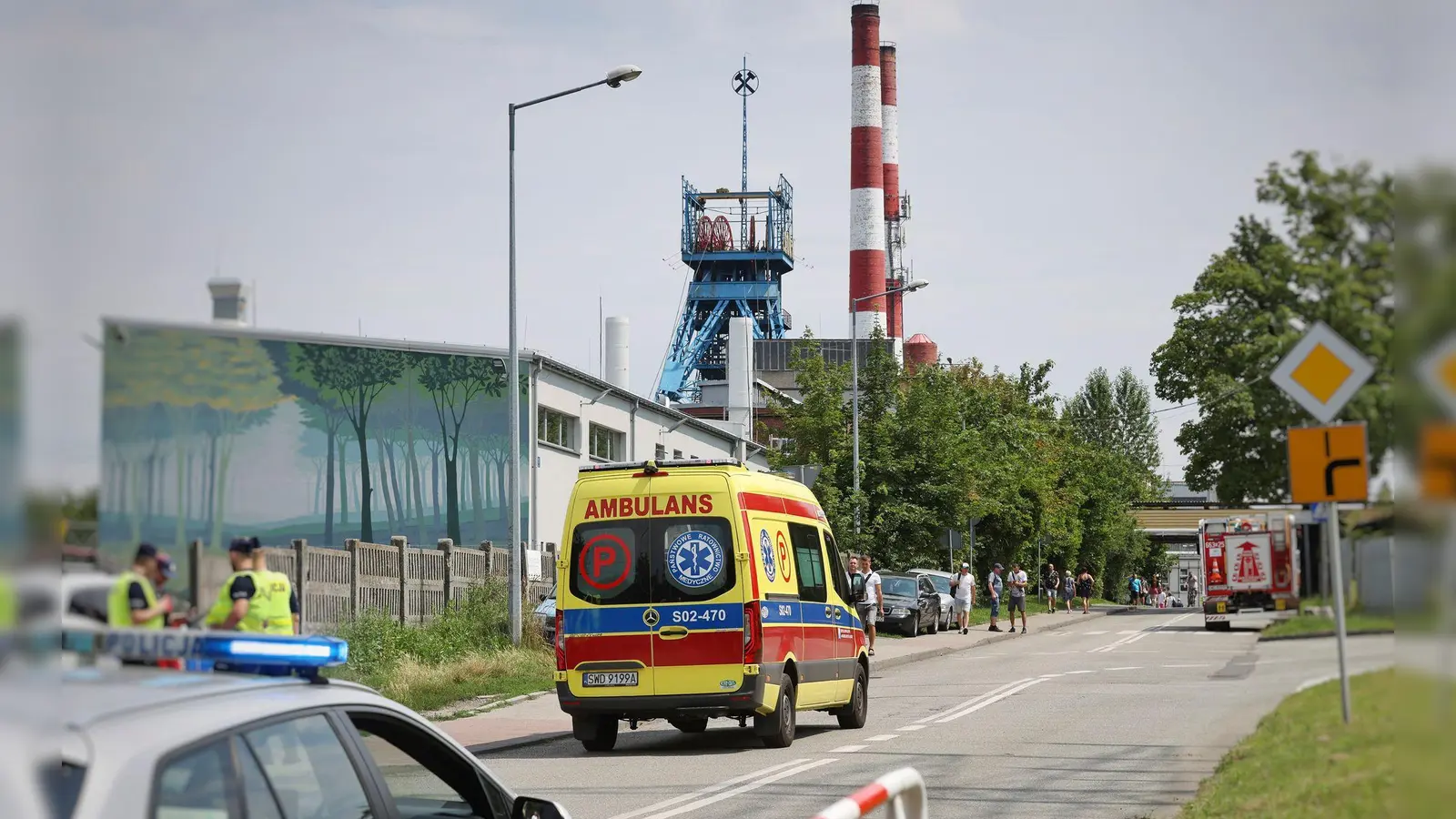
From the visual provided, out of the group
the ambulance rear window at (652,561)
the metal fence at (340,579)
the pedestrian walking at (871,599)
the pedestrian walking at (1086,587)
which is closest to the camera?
the metal fence at (340,579)

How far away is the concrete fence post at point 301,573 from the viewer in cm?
261

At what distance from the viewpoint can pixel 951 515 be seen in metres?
42.5

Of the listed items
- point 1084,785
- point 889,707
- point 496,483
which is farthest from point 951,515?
point 1084,785

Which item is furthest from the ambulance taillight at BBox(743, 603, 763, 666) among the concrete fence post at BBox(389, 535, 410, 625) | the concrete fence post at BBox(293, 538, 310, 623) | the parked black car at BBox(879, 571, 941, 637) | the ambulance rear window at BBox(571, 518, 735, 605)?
the parked black car at BBox(879, 571, 941, 637)

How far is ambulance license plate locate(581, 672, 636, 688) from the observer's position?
15102 mm

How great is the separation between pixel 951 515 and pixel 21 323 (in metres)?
42.1

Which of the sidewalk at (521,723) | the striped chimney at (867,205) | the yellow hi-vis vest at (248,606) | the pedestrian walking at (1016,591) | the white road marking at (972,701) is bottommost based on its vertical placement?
the white road marking at (972,701)

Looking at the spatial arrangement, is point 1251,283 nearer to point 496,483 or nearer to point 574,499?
point 574,499

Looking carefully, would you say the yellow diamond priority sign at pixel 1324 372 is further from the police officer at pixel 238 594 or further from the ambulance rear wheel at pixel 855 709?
the ambulance rear wheel at pixel 855 709

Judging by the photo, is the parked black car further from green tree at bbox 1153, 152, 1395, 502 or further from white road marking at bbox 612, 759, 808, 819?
green tree at bbox 1153, 152, 1395, 502

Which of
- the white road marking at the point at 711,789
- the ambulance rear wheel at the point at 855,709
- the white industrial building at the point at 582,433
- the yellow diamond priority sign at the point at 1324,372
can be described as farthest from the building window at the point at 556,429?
the yellow diamond priority sign at the point at 1324,372

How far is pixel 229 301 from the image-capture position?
1804mm

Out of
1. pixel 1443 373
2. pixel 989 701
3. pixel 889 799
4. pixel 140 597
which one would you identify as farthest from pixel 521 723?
pixel 1443 373

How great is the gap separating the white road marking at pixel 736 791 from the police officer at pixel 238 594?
342 inches
